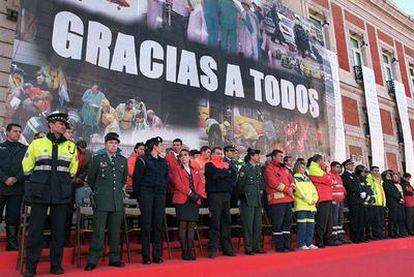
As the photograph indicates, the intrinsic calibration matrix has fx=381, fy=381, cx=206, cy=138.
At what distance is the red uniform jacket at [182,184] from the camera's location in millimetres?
4891

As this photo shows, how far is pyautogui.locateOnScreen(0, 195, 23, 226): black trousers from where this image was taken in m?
4.47

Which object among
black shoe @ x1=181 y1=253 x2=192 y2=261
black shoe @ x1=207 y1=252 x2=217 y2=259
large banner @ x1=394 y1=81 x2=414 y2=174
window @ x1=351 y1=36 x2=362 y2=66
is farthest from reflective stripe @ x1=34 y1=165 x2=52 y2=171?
large banner @ x1=394 y1=81 x2=414 y2=174

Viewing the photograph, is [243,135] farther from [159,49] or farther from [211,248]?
[211,248]

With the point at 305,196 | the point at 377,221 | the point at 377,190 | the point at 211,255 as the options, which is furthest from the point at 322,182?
the point at 211,255

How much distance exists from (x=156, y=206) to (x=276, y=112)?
21.9ft

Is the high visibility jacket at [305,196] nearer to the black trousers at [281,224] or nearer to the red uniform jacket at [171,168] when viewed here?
the black trousers at [281,224]

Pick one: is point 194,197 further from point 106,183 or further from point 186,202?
point 106,183

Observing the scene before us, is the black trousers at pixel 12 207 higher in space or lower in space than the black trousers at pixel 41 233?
higher

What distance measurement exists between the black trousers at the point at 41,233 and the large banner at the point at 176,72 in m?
2.78

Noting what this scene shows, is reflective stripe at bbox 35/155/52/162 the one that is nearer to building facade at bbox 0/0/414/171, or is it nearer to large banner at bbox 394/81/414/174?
building facade at bbox 0/0/414/171

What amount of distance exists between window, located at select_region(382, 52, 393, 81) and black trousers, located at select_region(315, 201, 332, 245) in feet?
40.9

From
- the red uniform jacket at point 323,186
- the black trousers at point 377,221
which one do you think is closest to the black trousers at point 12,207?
the red uniform jacket at point 323,186

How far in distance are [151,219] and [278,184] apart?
2.21 meters

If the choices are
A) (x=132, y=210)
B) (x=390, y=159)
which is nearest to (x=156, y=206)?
(x=132, y=210)
